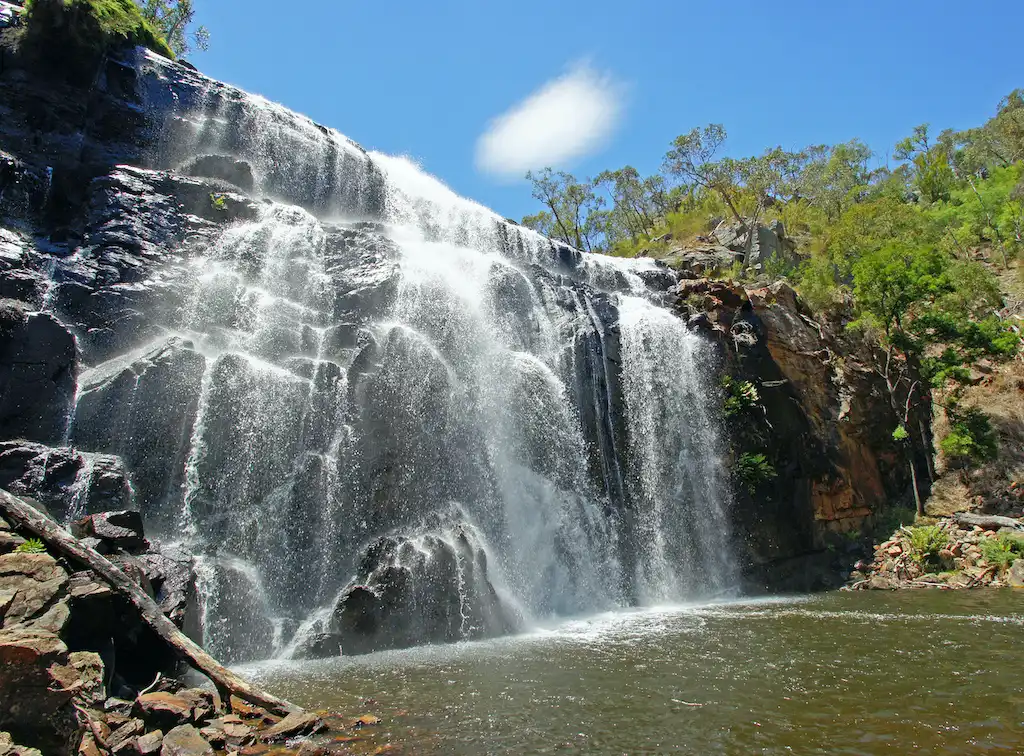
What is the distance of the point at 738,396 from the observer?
21.6m

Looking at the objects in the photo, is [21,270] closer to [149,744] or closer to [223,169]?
[223,169]

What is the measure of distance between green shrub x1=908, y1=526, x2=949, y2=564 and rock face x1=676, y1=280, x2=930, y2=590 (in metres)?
1.92

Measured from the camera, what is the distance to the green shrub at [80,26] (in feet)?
59.3

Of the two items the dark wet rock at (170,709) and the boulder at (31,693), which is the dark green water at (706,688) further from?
the boulder at (31,693)

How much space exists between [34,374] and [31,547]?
7.00 meters

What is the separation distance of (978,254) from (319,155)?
39015 millimetres

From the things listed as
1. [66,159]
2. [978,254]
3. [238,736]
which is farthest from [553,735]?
[978,254]

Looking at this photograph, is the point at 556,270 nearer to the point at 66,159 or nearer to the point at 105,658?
the point at 66,159

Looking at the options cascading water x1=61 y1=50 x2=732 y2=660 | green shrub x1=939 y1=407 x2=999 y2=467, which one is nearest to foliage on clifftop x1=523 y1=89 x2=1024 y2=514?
green shrub x1=939 y1=407 x2=999 y2=467

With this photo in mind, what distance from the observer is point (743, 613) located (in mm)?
14367

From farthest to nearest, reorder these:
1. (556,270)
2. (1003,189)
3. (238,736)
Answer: (1003,189) → (556,270) → (238,736)

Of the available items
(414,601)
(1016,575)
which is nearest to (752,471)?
(1016,575)

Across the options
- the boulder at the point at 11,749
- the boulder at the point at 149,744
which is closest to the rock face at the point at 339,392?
the boulder at the point at 149,744

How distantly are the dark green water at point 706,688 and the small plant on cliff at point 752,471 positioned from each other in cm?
796
